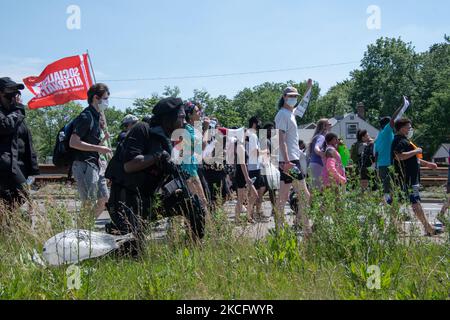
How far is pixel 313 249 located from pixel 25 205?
3.05 metres

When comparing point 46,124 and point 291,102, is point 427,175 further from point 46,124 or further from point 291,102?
point 46,124

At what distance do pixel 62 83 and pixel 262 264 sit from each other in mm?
9988

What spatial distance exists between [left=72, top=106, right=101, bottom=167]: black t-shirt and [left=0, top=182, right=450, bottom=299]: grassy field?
60.3 inches

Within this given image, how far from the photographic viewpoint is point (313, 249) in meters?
4.85

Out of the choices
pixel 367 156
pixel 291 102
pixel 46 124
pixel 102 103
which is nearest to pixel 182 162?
pixel 102 103

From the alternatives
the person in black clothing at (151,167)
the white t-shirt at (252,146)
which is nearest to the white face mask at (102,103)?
the person in black clothing at (151,167)

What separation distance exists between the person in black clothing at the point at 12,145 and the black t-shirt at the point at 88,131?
65cm

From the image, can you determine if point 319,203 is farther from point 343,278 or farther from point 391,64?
point 391,64

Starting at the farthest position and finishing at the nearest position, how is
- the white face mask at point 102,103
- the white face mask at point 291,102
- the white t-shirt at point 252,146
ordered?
the white t-shirt at point 252,146
the white face mask at point 291,102
the white face mask at point 102,103

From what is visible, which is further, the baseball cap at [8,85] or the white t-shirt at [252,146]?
the white t-shirt at [252,146]

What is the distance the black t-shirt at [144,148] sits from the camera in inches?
216

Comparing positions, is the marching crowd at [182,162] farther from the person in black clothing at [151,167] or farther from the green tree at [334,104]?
the green tree at [334,104]

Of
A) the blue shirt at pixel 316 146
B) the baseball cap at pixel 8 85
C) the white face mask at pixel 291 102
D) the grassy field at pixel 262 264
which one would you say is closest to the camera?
the grassy field at pixel 262 264

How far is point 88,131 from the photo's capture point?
6887mm
